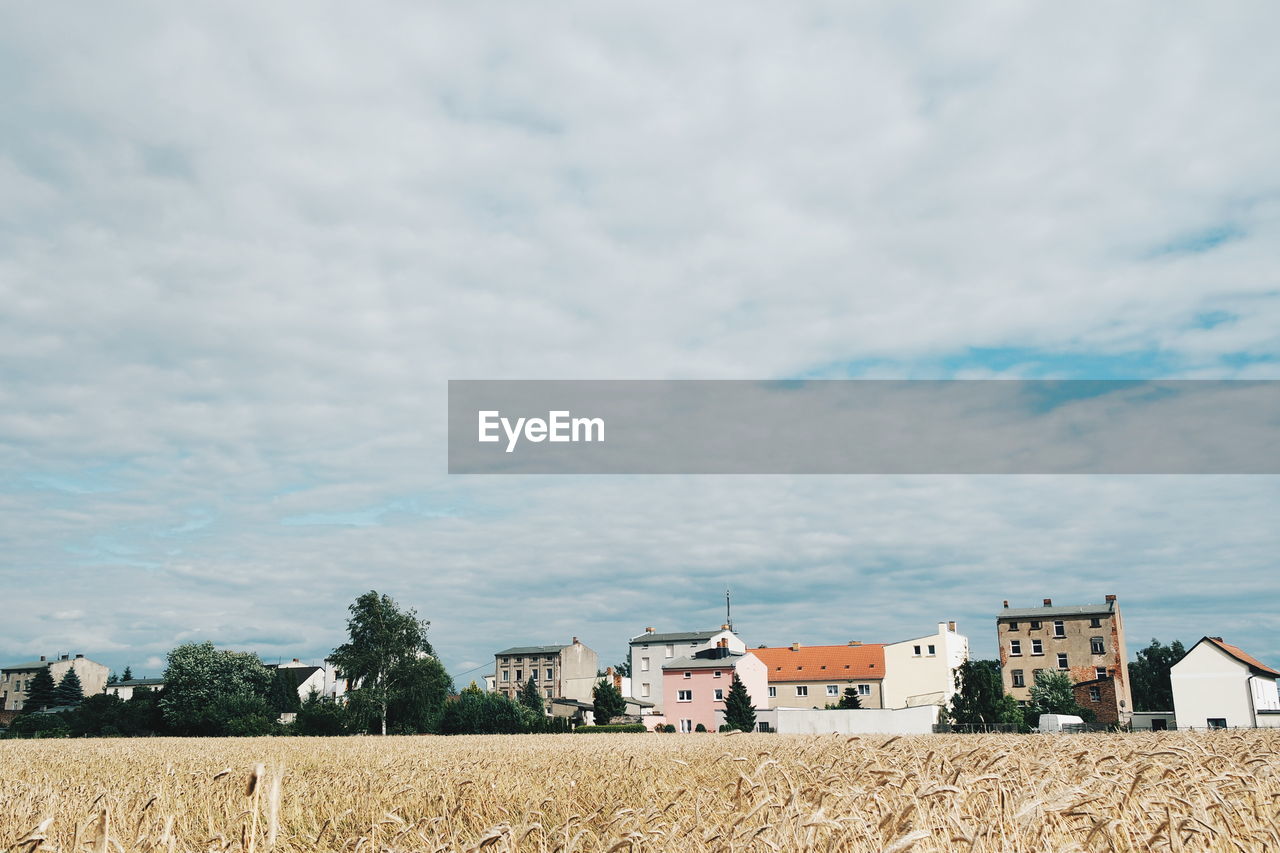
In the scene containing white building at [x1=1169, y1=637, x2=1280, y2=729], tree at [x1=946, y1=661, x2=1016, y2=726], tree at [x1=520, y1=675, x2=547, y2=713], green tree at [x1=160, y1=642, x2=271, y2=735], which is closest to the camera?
tree at [x1=946, y1=661, x2=1016, y2=726]

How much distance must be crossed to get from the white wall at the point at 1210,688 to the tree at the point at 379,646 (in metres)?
55.2

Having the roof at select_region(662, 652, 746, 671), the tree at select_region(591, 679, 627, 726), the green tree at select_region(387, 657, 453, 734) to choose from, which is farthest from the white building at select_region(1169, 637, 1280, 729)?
the green tree at select_region(387, 657, 453, 734)

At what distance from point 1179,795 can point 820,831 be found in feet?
10.0

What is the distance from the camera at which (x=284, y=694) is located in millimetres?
110125

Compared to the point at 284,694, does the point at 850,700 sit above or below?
below

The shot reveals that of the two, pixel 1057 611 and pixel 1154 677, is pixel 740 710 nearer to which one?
pixel 1057 611

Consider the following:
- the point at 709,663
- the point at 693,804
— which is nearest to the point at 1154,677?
the point at 709,663

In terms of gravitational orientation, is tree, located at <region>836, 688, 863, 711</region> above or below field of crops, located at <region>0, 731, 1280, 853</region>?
below

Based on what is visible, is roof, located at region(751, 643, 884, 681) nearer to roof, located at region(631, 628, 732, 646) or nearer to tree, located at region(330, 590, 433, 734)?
roof, located at region(631, 628, 732, 646)

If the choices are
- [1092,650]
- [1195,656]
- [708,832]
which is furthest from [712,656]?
[708,832]

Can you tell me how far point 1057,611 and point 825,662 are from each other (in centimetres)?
2229

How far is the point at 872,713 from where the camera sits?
207 feet

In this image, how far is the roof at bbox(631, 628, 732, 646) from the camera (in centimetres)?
9938

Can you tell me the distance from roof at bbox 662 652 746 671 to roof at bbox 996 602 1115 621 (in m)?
25.6
